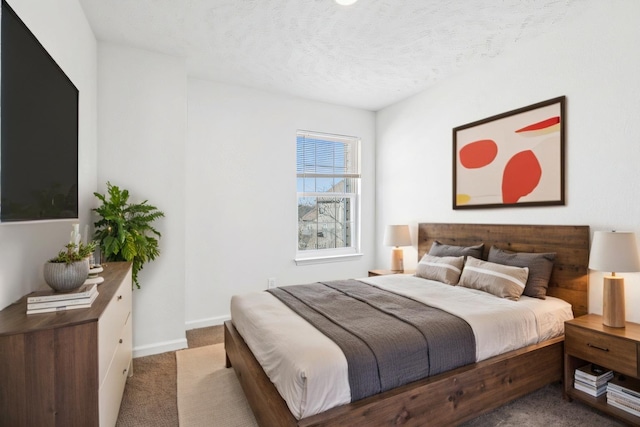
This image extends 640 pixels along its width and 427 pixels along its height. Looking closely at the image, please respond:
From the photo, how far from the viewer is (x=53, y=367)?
126 centimetres

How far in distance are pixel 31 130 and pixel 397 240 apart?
3.46 metres

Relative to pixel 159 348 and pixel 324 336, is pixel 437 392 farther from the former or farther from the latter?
pixel 159 348

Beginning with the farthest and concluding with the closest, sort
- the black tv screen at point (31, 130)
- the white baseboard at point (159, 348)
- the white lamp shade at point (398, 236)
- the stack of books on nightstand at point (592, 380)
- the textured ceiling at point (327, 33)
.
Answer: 1. the white lamp shade at point (398, 236)
2. the white baseboard at point (159, 348)
3. the textured ceiling at point (327, 33)
4. the stack of books on nightstand at point (592, 380)
5. the black tv screen at point (31, 130)

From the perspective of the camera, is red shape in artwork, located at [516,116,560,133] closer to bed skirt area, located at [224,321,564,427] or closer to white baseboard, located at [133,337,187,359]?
bed skirt area, located at [224,321,564,427]

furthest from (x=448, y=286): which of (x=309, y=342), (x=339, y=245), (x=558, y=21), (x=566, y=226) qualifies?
(x=558, y=21)

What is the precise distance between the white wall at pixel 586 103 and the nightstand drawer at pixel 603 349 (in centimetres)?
45

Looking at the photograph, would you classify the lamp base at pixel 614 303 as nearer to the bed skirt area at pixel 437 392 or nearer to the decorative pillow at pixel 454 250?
the bed skirt area at pixel 437 392

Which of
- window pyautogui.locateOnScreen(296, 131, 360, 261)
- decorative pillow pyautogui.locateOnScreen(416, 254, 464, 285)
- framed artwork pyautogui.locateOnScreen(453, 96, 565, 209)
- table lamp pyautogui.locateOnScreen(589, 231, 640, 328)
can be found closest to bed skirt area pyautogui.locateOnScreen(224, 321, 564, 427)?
table lamp pyautogui.locateOnScreen(589, 231, 640, 328)

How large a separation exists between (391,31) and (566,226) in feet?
7.04

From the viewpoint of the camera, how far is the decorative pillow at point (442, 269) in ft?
9.98

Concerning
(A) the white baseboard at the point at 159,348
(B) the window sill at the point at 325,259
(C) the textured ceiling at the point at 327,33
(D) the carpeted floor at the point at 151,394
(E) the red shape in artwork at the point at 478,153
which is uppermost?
(C) the textured ceiling at the point at 327,33

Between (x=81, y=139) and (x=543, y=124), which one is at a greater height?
(x=543, y=124)

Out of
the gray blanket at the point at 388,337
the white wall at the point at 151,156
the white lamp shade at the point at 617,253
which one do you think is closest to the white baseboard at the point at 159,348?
the white wall at the point at 151,156

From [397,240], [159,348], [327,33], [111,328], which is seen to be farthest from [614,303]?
[159,348]
